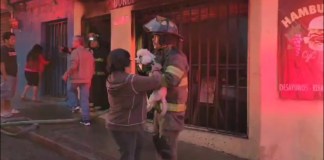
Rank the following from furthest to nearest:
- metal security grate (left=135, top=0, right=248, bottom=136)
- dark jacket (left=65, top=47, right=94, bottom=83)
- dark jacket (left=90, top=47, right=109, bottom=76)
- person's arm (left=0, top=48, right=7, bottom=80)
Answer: dark jacket (left=90, top=47, right=109, bottom=76) → dark jacket (left=65, top=47, right=94, bottom=83) → metal security grate (left=135, top=0, right=248, bottom=136) → person's arm (left=0, top=48, right=7, bottom=80)

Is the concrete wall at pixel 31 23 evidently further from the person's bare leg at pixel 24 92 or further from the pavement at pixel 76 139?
the pavement at pixel 76 139

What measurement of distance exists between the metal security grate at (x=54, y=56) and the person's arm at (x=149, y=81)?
53 centimetres

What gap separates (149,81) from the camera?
3373 mm

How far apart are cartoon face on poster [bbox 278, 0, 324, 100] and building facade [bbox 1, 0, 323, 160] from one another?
0.41 ft

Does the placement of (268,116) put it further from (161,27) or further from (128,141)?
(161,27)

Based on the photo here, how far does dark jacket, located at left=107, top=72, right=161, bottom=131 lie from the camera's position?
3.42m

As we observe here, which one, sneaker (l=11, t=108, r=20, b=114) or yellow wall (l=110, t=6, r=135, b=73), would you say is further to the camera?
yellow wall (l=110, t=6, r=135, b=73)

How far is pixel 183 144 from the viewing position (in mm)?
5688

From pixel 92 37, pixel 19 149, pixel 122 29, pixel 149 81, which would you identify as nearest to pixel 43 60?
pixel 19 149

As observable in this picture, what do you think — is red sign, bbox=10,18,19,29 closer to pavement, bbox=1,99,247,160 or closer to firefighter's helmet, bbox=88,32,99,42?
pavement, bbox=1,99,247,160

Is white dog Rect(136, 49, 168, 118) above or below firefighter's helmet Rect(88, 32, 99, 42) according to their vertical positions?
below

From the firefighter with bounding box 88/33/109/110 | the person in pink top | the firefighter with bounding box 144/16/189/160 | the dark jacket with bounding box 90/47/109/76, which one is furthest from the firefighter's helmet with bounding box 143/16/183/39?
the dark jacket with bounding box 90/47/109/76

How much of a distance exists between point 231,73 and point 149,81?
2170 millimetres

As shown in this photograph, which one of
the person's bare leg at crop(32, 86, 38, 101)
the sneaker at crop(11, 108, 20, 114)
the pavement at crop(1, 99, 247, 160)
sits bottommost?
the pavement at crop(1, 99, 247, 160)
